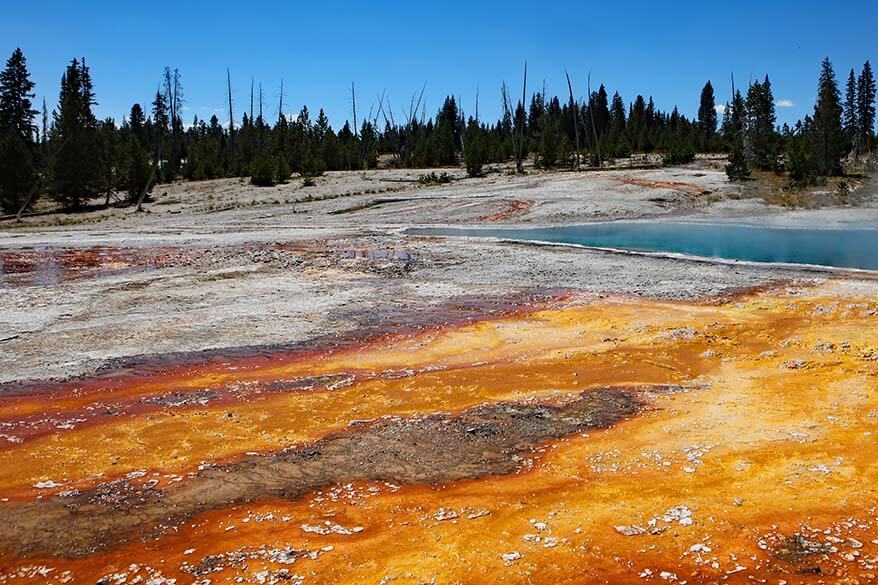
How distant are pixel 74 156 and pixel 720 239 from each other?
138 ft

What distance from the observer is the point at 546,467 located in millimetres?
6430

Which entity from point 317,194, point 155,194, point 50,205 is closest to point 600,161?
point 317,194

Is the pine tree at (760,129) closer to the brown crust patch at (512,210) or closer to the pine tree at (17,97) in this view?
the brown crust patch at (512,210)

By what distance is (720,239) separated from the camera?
86.7 feet

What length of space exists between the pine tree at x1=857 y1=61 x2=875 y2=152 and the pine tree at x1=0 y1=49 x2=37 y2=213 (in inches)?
3502

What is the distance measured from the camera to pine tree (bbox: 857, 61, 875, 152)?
274 feet

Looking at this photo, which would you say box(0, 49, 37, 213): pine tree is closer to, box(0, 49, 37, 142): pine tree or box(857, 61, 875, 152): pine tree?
box(0, 49, 37, 142): pine tree

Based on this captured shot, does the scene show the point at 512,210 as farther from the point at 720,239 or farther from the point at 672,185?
the point at 720,239

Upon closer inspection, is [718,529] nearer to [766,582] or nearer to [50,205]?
[766,582]

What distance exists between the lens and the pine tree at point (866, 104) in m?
83.6

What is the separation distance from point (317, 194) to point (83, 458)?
1640 inches

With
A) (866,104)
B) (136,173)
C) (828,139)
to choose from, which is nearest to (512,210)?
(828,139)

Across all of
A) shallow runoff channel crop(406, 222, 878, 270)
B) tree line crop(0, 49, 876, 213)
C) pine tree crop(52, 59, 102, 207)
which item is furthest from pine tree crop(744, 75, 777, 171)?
pine tree crop(52, 59, 102, 207)

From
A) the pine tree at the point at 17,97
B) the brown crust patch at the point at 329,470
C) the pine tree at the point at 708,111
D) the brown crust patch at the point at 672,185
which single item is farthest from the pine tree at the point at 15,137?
the pine tree at the point at 708,111
